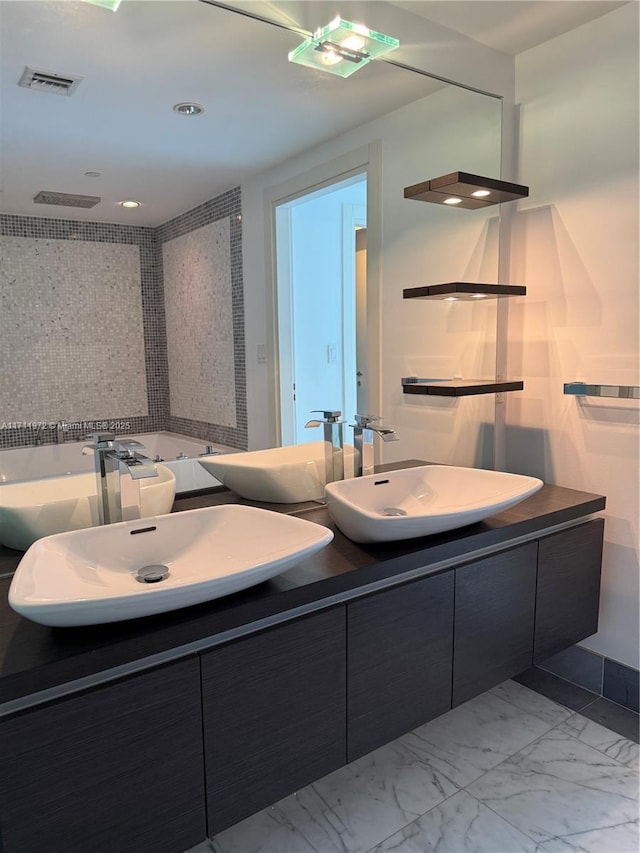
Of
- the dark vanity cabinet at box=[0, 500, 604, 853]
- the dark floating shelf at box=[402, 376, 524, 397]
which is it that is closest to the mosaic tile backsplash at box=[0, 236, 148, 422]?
the dark vanity cabinet at box=[0, 500, 604, 853]

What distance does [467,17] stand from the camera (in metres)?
2.02

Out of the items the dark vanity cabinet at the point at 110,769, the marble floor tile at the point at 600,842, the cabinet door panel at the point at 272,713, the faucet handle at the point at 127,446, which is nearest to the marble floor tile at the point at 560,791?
the marble floor tile at the point at 600,842

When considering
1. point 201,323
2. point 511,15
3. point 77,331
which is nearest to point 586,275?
point 511,15

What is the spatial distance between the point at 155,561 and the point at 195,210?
98 cm

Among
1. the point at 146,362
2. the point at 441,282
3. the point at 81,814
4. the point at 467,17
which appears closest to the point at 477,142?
the point at 467,17

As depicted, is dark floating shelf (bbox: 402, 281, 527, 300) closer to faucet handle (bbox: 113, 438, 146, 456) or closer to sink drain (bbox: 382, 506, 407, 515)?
sink drain (bbox: 382, 506, 407, 515)

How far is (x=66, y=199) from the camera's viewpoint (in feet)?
4.94

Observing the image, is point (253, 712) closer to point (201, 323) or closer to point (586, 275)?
point (201, 323)

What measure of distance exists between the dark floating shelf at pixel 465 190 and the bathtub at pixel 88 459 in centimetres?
112

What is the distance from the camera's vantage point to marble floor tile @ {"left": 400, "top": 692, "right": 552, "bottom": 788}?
1946 millimetres

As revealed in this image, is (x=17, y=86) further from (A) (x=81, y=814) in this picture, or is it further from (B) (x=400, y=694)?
(B) (x=400, y=694)

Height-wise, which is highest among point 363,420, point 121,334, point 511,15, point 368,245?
point 511,15

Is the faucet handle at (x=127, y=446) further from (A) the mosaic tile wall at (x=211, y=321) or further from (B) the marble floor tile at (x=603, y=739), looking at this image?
(B) the marble floor tile at (x=603, y=739)

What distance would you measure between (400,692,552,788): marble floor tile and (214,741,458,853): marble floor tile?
0.05 m
